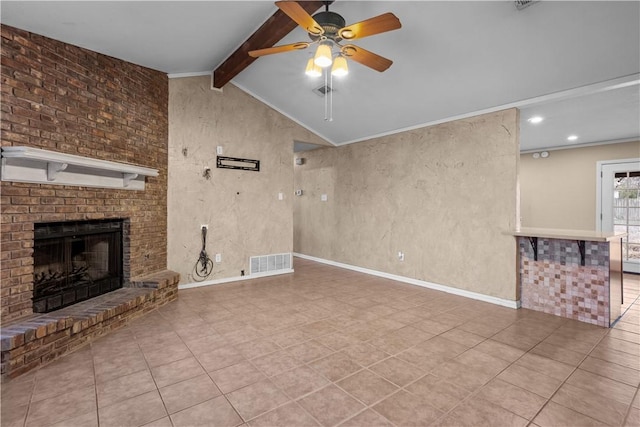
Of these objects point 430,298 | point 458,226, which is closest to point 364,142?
point 458,226

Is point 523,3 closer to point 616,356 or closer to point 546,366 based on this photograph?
point 546,366

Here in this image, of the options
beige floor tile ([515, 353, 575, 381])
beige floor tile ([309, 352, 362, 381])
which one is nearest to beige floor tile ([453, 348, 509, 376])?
beige floor tile ([515, 353, 575, 381])

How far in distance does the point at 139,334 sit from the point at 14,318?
0.93 metres

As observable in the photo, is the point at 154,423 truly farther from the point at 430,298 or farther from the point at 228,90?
the point at 228,90

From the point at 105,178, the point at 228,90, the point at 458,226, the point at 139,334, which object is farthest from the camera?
the point at 228,90

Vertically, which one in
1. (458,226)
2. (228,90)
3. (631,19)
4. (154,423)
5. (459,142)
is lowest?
(154,423)

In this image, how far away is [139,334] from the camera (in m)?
2.95

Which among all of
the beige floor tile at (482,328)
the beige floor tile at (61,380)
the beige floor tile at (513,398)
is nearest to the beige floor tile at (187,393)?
the beige floor tile at (61,380)

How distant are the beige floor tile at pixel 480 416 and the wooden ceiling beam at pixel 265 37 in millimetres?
3344

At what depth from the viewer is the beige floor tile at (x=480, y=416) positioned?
1.77 metres

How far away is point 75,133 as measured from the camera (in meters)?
3.06

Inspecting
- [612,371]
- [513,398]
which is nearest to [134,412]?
[513,398]

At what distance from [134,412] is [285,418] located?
908 millimetres

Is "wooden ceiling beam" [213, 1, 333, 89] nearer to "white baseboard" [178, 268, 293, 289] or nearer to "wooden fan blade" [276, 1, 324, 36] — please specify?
"wooden fan blade" [276, 1, 324, 36]
